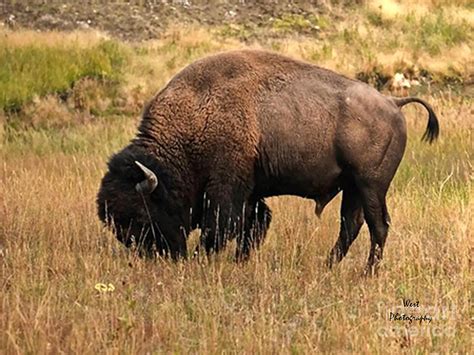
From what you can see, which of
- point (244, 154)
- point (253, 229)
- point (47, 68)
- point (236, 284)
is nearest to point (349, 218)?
point (253, 229)

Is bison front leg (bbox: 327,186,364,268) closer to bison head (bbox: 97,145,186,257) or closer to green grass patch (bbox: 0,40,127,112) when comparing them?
bison head (bbox: 97,145,186,257)

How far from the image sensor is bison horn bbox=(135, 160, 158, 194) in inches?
290

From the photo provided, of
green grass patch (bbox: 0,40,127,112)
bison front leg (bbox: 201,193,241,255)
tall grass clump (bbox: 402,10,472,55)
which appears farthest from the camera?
tall grass clump (bbox: 402,10,472,55)

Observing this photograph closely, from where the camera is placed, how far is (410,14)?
24125 mm

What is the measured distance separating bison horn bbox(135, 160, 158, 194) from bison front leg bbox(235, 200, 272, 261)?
83 cm

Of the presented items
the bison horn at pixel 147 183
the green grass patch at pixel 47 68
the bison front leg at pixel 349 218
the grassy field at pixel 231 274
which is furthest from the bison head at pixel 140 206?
the green grass patch at pixel 47 68

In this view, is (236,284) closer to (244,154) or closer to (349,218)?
(244,154)

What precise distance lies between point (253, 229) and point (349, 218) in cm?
83

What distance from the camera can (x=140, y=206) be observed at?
293 inches

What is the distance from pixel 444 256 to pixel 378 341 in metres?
2.11

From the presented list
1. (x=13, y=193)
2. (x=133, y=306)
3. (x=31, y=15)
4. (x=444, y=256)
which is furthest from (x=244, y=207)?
(x=31, y=15)

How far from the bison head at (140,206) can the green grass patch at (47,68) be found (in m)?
9.69

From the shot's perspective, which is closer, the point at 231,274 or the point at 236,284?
the point at 236,284

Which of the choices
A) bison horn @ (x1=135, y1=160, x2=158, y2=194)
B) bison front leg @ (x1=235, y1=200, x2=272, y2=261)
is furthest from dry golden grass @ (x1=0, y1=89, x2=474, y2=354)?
bison horn @ (x1=135, y1=160, x2=158, y2=194)
